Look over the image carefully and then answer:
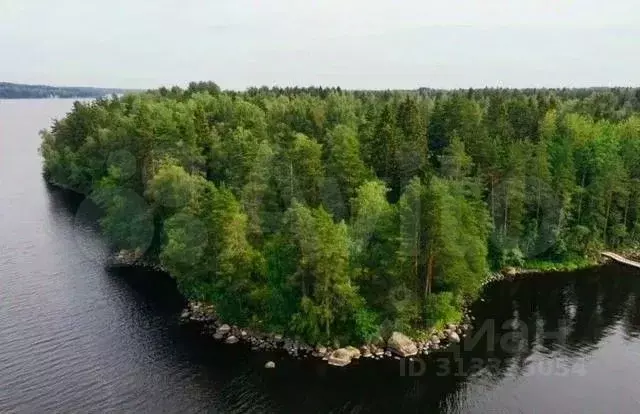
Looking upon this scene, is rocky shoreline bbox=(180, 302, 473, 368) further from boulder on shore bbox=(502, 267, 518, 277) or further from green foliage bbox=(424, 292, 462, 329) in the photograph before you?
boulder on shore bbox=(502, 267, 518, 277)

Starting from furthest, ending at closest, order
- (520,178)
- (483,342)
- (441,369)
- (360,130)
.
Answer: (360,130)
(520,178)
(483,342)
(441,369)

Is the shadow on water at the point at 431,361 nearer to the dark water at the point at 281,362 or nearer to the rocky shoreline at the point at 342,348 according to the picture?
the dark water at the point at 281,362

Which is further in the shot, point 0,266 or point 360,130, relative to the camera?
point 360,130

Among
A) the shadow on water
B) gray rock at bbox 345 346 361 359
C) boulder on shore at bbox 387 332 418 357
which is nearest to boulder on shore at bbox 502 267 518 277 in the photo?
the shadow on water

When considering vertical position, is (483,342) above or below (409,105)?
below

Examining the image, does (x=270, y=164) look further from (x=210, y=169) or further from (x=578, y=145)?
(x=578, y=145)

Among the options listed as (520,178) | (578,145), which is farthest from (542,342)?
(578,145)
